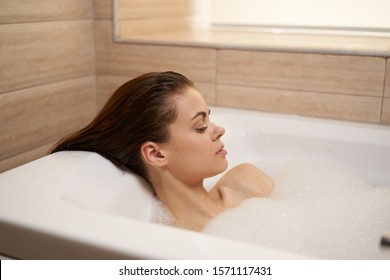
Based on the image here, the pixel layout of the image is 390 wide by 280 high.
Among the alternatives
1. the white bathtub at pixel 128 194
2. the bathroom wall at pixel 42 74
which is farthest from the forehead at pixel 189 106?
the bathroom wall at pixel 42 74

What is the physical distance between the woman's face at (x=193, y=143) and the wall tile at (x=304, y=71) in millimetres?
570

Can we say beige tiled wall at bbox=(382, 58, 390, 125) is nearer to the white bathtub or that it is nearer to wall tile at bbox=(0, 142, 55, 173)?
the white bathtub

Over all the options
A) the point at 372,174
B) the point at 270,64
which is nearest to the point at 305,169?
the point at 372,174

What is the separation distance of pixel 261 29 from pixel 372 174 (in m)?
1.02

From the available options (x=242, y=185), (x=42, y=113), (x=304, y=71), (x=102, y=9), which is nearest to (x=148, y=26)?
(x=102, y=9)

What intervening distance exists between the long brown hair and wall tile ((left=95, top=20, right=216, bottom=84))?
1.91 feet

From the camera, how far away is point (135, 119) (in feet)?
4.34

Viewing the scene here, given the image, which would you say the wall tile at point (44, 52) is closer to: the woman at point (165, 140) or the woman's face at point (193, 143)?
the woman at point (165, 140)

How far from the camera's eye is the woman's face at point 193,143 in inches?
52.4

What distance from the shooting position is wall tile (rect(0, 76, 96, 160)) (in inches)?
67.1

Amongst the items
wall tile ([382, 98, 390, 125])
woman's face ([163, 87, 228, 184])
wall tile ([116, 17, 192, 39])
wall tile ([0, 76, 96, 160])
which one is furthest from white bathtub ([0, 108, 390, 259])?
wall tile ([116, 17, 192, 39])

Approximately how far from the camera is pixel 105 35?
212 cm

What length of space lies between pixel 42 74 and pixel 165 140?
74 cm

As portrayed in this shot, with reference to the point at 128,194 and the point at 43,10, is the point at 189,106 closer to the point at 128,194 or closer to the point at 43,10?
the point at 128,194
